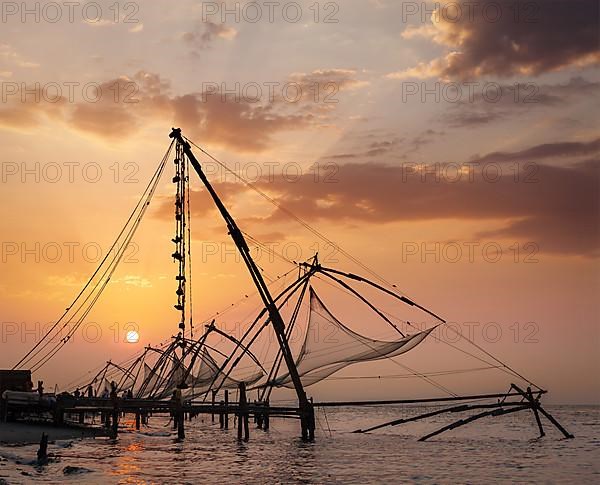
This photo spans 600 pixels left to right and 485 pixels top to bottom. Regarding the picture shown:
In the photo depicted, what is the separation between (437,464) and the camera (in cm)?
2892

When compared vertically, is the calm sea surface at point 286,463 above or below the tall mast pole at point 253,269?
below

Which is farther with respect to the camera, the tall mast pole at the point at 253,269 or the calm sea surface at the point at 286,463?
the tall mast pole at the point at 253,269

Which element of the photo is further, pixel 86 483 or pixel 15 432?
pixel 15 432

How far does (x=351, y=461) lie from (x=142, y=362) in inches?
1447

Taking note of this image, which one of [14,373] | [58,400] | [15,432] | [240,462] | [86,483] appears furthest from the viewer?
[14,373]

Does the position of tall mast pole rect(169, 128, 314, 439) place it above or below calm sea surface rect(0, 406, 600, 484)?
above

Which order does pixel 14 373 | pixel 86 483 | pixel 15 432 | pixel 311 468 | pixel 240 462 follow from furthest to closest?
pixel 14 373
pixel 15 432
pixel 240 462
pixel 311 468
pixel 86 483

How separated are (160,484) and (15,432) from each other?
46.0 feet

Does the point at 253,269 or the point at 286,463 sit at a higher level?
the point at 253,269

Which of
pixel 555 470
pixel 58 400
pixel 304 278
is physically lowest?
pixel 555 470

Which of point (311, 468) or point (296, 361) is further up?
point (296, 361)

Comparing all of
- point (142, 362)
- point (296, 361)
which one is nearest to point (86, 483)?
point (296, 361)

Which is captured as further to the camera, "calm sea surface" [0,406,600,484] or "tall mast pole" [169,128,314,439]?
"tall mast pole" [169,128,314,439]

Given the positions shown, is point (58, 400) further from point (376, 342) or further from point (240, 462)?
point (376, 342)
